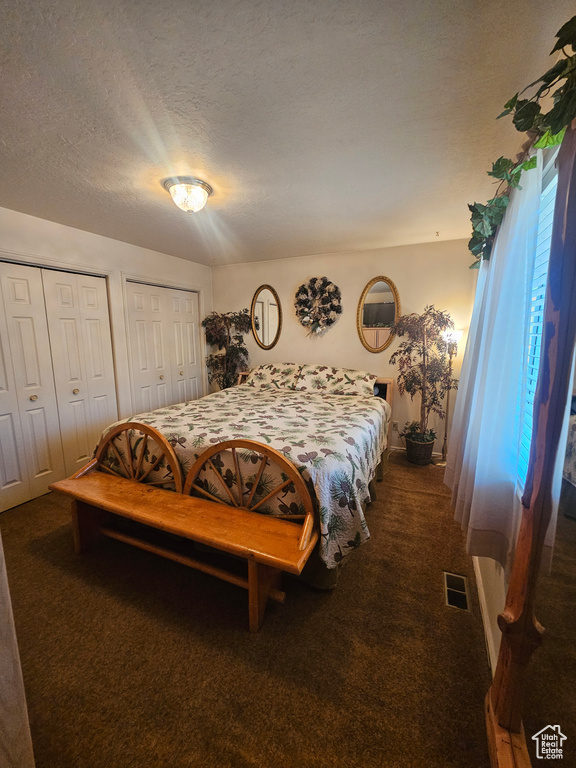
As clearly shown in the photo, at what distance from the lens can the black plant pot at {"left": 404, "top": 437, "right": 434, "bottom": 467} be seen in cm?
329

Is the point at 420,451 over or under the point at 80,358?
under

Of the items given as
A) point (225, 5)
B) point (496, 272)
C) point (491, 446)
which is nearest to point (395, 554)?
point (491, 446)

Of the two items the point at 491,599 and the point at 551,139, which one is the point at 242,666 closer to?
the point at 491,599

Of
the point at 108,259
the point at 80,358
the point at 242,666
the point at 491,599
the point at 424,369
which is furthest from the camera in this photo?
the point at 424,369

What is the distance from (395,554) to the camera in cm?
198

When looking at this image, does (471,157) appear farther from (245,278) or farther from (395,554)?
(245,278)

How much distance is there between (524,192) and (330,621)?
2.07 m

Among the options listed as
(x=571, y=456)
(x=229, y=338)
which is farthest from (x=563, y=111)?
(x=229, y=338)

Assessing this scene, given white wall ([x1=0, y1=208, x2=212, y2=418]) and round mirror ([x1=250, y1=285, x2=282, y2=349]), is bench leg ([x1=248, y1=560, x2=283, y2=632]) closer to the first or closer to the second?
white wall ([x1=0, y1=208, x2=212, y2=418])

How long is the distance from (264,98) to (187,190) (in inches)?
34.0

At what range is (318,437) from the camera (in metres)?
1.92

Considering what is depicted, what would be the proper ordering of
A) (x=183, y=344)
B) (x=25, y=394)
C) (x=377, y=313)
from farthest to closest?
(x=183, y=344) → (x=377, y=313) → (x=25, y=394)

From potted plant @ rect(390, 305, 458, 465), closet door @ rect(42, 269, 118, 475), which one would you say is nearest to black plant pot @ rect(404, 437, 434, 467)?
potted plant @ rect(390, 305, 458, 465)

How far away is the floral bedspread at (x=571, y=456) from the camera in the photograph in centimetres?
75
